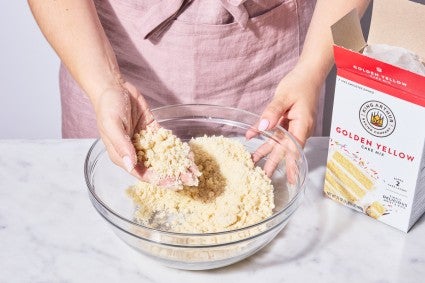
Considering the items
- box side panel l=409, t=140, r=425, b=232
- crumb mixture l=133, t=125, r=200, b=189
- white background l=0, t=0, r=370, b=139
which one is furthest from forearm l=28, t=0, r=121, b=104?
white background l=0, t=0, r=370, b=139

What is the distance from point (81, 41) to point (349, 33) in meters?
0.46

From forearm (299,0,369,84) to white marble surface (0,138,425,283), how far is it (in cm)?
20

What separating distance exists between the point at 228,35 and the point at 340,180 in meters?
0.38

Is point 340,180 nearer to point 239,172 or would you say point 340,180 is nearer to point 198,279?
point 239,172

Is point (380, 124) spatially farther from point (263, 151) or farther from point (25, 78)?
point (25, 78)

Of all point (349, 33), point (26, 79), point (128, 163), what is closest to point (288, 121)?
point (349, 33)

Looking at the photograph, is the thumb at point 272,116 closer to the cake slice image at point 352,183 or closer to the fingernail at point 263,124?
the fingernail at point 263,124

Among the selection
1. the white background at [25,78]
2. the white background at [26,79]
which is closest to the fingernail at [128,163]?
the white background at [26,79]

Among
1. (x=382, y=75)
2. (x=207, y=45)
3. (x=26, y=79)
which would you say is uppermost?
→ (x=382, y=75)

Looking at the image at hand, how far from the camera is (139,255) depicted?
0.90 meters

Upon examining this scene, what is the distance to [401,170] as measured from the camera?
2.89ft

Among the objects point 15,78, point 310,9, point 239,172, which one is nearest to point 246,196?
point 239,172

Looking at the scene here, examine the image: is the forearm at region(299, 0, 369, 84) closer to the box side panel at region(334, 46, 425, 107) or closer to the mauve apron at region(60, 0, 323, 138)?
the mauve apron at region(60, 0, 323, 138)

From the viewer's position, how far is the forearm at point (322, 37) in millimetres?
1123
